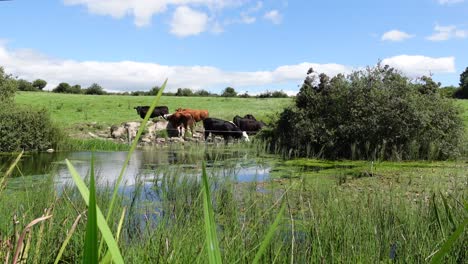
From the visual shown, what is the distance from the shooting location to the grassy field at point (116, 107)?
2858cm

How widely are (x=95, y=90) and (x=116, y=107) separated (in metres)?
25.4

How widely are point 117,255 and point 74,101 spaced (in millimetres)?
39581

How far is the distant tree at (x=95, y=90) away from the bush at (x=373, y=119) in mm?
45447

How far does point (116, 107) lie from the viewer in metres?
34.4

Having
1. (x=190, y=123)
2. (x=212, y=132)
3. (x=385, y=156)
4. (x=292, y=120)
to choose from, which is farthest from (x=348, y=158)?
(x=190, y=123)

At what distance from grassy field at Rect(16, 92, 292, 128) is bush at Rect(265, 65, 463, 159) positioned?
11.9 metres

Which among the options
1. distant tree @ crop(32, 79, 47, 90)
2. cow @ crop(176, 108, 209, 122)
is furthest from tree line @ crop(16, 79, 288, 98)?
cow @ crop(176, 108, 209, 122)

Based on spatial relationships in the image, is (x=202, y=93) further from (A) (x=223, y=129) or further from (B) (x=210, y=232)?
(B) (x=210, y=232)

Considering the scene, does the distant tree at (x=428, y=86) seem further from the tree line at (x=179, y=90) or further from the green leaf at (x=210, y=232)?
the tree line at (x=179, y=90)

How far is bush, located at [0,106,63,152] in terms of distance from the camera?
17.8 meters

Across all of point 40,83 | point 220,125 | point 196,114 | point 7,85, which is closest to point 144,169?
point 220,125

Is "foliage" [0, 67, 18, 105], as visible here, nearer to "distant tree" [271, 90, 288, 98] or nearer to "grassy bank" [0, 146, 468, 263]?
"grassy bank" [0, 146, 468, 263]

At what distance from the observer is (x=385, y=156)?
1432 centimetres

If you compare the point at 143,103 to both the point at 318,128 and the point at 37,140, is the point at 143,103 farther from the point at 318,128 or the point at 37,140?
the point at 318,128
